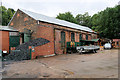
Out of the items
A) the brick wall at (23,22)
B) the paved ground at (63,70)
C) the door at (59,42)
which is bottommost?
the paved ground at (63,70)

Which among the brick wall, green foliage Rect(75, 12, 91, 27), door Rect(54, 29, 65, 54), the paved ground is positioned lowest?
the paved ground

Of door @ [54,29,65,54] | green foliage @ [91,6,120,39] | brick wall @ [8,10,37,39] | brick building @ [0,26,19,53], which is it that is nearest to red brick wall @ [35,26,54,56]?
brick wall @ [8,10,37,39]

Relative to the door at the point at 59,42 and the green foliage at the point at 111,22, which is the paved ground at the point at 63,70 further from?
the green foliage at the point at 111,22

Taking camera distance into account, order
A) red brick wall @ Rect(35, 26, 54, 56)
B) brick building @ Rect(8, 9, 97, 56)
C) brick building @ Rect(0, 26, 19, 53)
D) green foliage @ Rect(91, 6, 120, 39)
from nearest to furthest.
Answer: red brick wall @ Rect(35, 26, 54, 56) < brick building @ Rect(8, 9, 97, 56) < brick building @ Rect(0, 26, 19, 53) < green foliage @ Rect(91, 6, 120, 39)

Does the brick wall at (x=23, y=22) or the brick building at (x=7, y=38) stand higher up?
the brick wall at (x=23, y=22)

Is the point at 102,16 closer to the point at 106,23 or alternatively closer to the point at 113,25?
the point at 106,23

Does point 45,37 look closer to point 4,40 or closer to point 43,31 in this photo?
point 43,31

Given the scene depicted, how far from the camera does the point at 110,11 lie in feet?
74.9

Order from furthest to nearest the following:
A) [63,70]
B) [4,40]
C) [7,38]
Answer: [7,38] → [4,40] → [63,70]

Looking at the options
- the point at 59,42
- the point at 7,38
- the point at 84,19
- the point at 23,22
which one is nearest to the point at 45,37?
the point at 59,42

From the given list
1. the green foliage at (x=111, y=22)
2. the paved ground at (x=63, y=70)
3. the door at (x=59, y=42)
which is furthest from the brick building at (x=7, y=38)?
the green foliage at (x=111, y=22)

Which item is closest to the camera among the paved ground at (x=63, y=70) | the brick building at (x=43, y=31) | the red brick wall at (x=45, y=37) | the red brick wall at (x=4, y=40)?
the paved ground at (x=63, y=70)

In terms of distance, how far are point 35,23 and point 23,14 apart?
3630mm

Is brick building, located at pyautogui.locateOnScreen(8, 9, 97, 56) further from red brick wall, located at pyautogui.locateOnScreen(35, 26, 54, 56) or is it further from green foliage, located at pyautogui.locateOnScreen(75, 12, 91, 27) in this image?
green foliage, located at pyautogui.locateOnScreen(75, 12, 91, 27)
